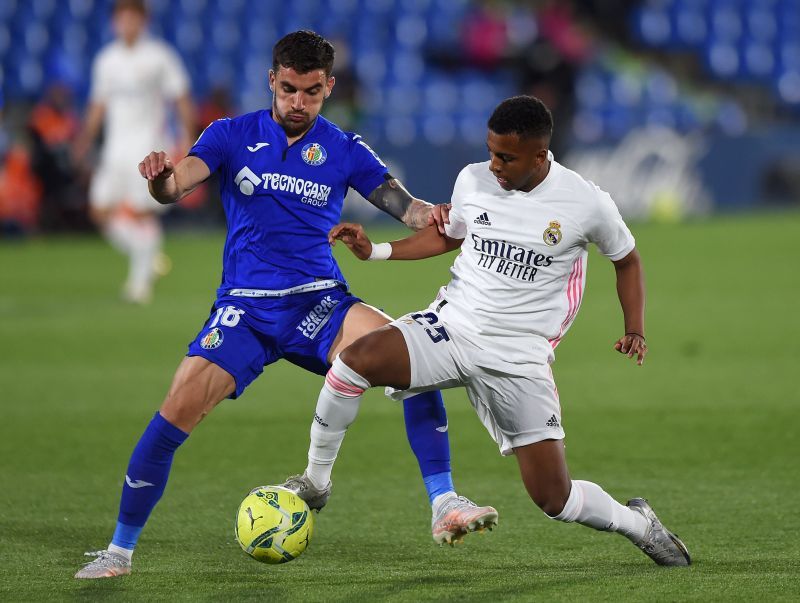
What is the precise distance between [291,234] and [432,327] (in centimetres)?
79

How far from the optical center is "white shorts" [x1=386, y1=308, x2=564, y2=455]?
4.87m

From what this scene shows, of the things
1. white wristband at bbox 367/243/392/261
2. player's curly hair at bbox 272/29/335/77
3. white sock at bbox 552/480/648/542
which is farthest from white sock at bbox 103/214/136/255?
white sock at bbox 552/480/648/542

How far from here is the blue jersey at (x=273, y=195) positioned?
5.40m

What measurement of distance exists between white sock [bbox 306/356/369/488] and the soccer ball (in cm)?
32

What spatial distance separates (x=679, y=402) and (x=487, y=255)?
4003 millimetres

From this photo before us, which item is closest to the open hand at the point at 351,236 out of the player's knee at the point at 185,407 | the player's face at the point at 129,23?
the player's knee at the point at 185,407

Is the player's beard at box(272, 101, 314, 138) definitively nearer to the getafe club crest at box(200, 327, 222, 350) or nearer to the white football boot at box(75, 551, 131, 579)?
the getafe club crest at box(200, 327, 222, 350)

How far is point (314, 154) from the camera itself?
18.0 feet

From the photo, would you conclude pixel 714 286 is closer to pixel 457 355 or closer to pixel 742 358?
pixel 742 358

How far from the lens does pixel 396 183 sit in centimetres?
559

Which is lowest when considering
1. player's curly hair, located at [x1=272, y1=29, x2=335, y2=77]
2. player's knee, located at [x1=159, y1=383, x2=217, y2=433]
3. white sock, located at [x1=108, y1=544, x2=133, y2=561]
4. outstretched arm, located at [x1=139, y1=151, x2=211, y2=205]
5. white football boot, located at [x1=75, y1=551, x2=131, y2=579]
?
white football boot, located at [x1=75, y1=551, x2=131, y2=579]

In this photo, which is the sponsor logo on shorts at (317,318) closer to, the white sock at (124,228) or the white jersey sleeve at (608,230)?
the white jersey sleeve at (608,230)

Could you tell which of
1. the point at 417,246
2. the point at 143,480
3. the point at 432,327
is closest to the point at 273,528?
the point at 143,480


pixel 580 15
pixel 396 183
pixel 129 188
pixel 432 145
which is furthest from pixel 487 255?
pixel 580 15
